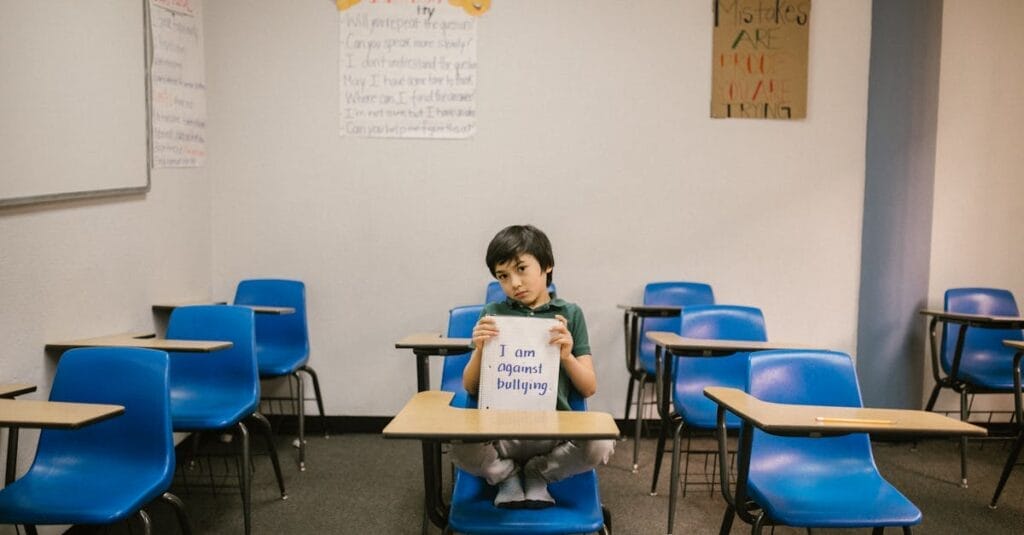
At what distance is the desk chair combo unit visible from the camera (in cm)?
186

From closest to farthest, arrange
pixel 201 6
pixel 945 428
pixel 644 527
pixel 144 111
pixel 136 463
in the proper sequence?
pixel 945 428, pixel 136 463, pixel 644 527, pixel 144 111, pixel 201 6

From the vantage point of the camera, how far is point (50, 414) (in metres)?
1.82

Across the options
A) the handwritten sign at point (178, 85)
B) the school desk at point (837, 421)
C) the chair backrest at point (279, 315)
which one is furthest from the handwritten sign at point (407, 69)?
the school desk at point (837, 421)

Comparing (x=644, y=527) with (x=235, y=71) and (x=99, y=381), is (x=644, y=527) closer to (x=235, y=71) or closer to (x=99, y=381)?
(x=99, y=381)

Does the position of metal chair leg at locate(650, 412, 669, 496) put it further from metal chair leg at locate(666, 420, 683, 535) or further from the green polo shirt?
the green polo shirt

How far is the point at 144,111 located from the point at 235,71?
954 mm

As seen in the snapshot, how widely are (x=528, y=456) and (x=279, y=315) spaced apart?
2450mm

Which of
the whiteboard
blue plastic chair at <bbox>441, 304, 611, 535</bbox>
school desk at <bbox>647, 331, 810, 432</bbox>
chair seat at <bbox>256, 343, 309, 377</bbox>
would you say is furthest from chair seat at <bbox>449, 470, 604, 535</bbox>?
chair seat at <bbox>256, 343, 309, 377</bbox>

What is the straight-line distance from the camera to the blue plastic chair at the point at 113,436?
7.11 ft

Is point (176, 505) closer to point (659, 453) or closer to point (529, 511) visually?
Result: point (529, 511)

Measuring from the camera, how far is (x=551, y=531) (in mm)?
1867

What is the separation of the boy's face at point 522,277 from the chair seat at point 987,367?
2.96 metres

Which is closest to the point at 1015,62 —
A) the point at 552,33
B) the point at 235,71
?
the point at 552,33

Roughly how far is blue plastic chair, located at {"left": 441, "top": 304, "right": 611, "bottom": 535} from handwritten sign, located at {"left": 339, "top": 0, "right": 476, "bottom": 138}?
8.41 feet
